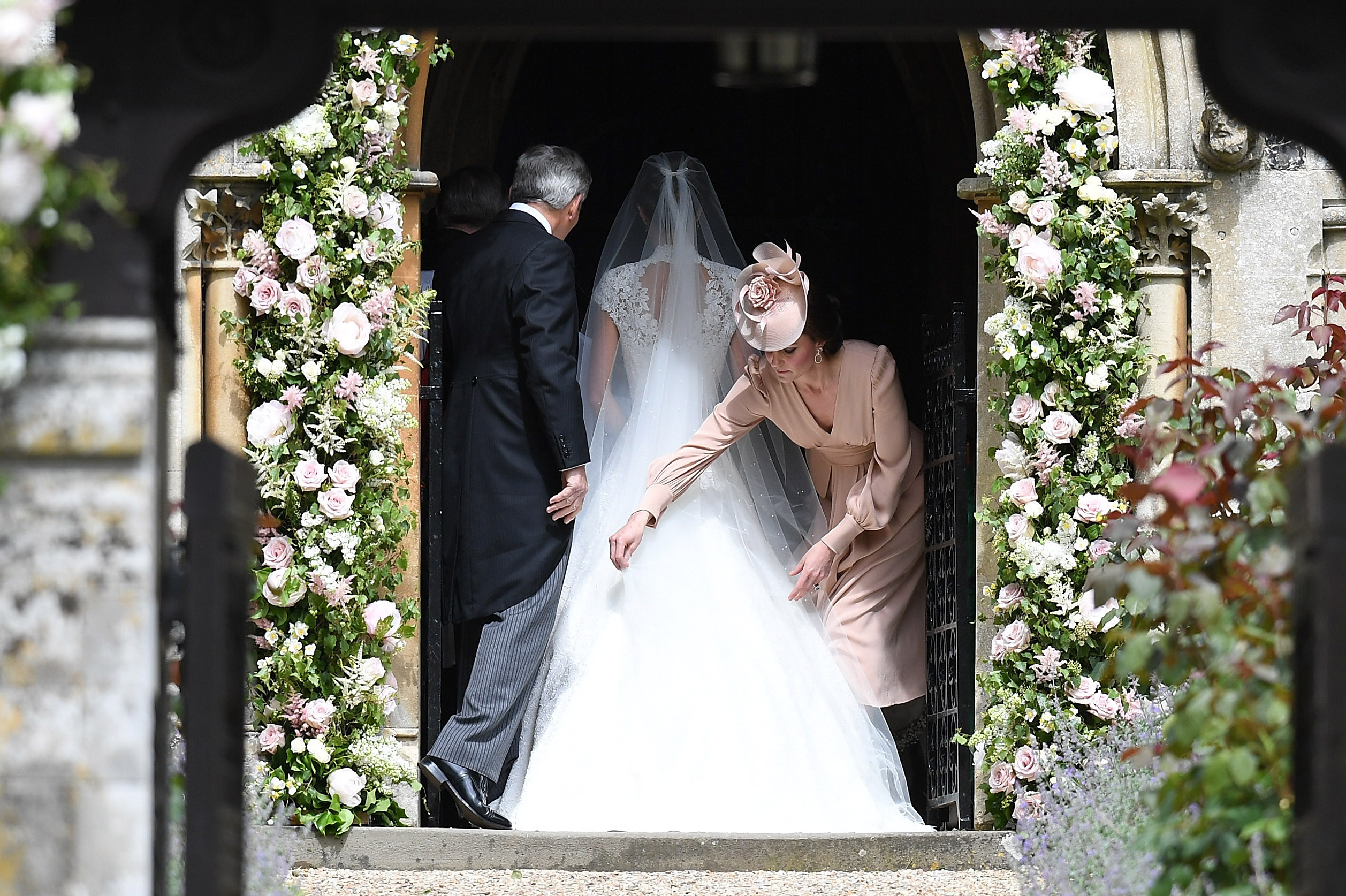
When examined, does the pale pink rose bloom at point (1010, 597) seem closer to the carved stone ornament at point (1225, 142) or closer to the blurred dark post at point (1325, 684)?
the carved stone ornament at point (1225, 142)

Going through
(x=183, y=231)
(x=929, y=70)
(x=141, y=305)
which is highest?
(x=929, y=70)

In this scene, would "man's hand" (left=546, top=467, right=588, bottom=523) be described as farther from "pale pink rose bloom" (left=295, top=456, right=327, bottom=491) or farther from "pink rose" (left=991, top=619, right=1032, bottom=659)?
"pink rose" (left=991, top=619, right=1032, bottom=659)

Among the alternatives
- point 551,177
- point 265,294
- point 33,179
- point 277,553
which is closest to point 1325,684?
point 33,179

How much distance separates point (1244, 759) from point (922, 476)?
3656mm

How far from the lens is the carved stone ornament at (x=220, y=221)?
532 centimetres

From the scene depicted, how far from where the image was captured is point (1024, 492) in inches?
209

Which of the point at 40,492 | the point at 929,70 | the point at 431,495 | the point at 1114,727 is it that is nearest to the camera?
the point at 40,492

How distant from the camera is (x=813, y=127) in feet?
25.5

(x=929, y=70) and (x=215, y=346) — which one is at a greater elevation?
(x=929, y=70)

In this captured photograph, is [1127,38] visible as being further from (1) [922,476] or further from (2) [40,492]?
(2) [40,492]

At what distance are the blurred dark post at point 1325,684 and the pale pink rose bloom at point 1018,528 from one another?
2850 mm

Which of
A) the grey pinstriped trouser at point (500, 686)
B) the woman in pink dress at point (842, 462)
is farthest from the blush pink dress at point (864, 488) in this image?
the grey pinstriped trouser at point (500, 686)

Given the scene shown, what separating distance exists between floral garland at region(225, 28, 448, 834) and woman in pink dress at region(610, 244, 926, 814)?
2.83 feet

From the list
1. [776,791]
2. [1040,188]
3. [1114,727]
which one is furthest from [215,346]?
[1114,727]
